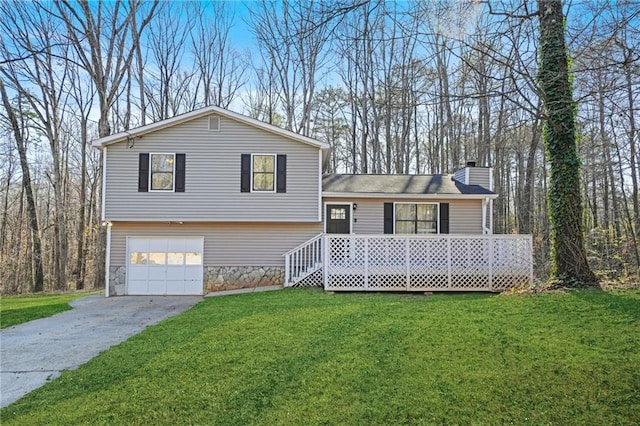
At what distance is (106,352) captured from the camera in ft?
17.2

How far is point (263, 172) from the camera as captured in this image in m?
11.3

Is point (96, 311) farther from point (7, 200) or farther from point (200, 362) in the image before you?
point (7, 200)

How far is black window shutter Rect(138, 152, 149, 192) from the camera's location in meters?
11.1

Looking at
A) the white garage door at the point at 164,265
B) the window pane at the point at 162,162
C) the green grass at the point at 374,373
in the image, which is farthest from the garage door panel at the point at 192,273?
the green grass at the point at 374,373

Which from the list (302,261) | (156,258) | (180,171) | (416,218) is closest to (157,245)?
(156,258)

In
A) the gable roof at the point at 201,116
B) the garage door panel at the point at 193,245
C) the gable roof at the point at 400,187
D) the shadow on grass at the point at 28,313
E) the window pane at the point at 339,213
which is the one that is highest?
the gable roof at the point at 201,116

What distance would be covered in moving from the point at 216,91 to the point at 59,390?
789 inches

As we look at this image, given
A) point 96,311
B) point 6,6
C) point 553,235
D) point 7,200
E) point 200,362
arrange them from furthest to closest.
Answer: point 7,200 → point 6,6 → point 96,311 → point 553,235 → point 200,362

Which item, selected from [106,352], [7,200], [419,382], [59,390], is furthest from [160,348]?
[7,200]

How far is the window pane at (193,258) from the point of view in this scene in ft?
37.9

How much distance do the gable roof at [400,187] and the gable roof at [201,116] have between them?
5.30 ft

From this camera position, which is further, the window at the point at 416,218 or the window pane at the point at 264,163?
the window at the point at 416,218

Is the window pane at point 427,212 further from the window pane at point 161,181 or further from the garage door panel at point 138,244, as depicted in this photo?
the garage door panel at point 138,244

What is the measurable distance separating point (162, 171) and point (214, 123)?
6.83ft
